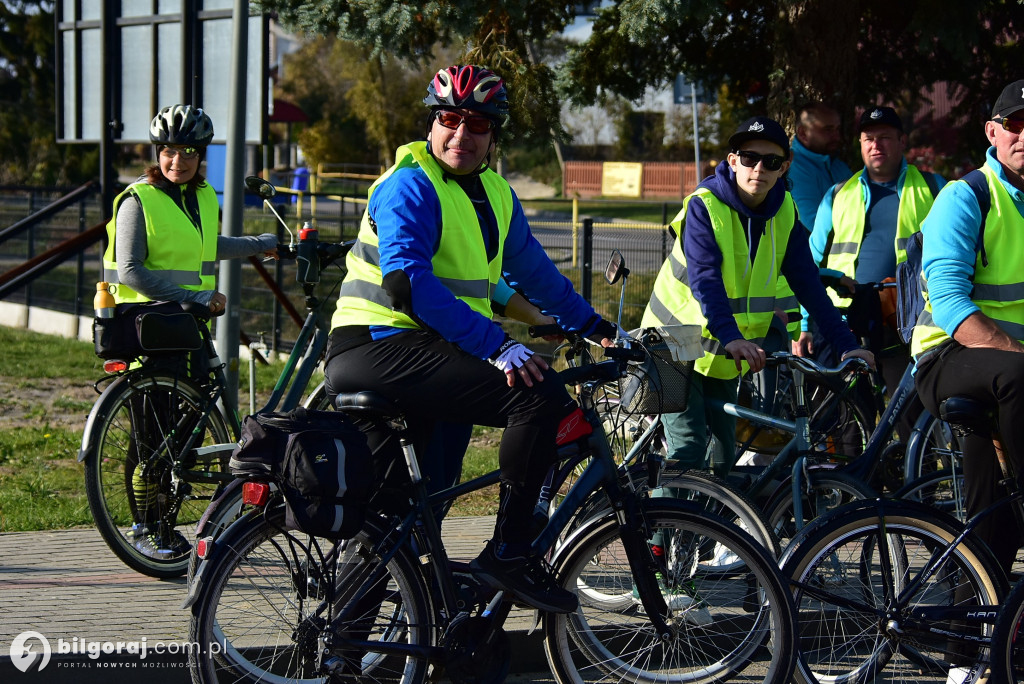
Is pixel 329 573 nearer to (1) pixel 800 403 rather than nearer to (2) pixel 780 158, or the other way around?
(1) pixel 800 403

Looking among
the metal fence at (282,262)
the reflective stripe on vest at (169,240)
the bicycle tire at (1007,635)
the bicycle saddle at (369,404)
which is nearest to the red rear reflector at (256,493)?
the bicycle saddle at (369,404)

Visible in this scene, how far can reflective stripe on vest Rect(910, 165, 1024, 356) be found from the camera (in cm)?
417

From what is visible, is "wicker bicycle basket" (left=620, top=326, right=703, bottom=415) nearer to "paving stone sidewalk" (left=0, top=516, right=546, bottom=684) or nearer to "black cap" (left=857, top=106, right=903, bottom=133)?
"paving stone sidewalk" (left=0, top=516, right=546, bottom=684)

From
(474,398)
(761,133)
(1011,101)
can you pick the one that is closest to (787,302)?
(761,133)

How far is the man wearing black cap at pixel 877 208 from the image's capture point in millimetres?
6516

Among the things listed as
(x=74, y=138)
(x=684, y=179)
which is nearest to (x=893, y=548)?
(x=74, y=138)

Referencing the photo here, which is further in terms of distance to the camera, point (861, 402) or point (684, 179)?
point (684, 179)

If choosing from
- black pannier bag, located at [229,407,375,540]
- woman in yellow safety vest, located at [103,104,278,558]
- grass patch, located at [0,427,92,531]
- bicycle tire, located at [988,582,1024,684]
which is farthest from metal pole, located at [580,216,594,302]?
black pannier bag, located at [229,407,375,540]

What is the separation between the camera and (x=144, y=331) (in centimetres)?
530

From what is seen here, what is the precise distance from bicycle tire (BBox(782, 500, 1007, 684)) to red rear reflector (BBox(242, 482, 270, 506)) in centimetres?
165

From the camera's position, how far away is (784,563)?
4.04 metres

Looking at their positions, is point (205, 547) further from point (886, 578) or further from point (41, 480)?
point (41, 480)

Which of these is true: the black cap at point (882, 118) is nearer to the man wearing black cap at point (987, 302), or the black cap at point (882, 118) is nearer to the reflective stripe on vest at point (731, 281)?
the reflective stripe on vest at point (731, 281)

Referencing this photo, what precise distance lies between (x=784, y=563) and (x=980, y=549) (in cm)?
64
